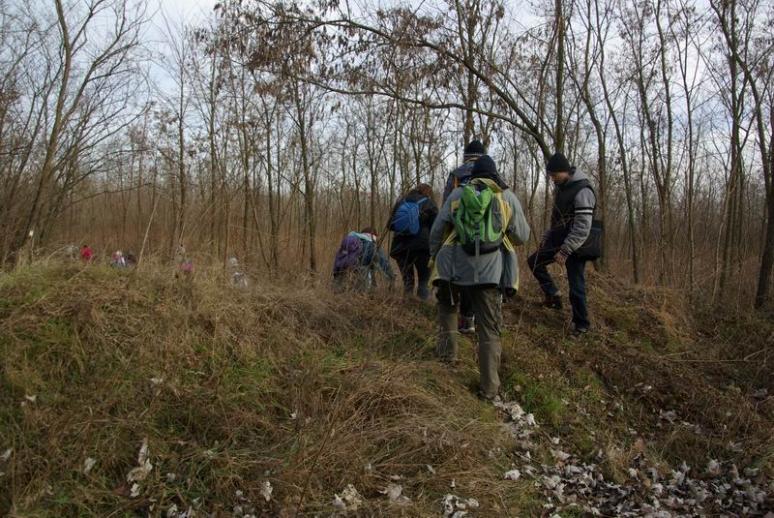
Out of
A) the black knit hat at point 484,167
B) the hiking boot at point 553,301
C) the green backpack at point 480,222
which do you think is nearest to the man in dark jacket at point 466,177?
the black knit hat at point 484,167

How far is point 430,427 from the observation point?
3250 mm

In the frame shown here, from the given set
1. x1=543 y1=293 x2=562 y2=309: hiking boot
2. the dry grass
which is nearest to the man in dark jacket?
the dry grass

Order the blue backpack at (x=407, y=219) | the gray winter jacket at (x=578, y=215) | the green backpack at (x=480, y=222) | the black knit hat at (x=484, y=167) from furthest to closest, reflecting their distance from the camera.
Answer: the blue backpack at (x=407, y=219), the gray winter jacket at (x=578, y=215), the black knit hat at (x=484, y=167), the green backpack at (x=480, y=222)

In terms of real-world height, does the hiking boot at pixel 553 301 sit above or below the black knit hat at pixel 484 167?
below

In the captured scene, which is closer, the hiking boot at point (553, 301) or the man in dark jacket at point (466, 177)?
the man in dark jacket at point (466, 177)

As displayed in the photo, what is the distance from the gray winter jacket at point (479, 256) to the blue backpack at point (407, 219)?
1.54 meters

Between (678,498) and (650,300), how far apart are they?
3.55m

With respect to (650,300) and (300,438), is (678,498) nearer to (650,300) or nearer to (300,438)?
(300,438)

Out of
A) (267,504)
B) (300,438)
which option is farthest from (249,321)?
(267,504)

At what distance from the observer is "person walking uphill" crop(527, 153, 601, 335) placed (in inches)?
180

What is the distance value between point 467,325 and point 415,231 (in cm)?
125

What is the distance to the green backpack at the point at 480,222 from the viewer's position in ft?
11.9

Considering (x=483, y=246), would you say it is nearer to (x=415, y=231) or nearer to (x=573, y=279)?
(x=573, y=279)

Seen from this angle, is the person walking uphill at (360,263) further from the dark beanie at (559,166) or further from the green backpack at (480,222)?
the green backpack at (480,222)
